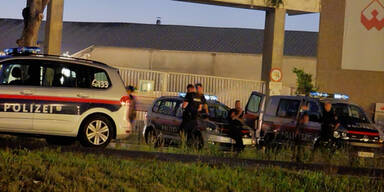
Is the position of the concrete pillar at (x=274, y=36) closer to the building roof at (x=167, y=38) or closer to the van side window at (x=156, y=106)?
the van side window at (x=156, y=106)

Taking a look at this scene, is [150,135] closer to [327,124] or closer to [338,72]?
[327,124]

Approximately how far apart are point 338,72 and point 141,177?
24.0 m

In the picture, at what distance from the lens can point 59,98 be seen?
46.8 ft

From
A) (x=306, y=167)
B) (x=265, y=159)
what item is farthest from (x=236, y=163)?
(x=265, y=159)

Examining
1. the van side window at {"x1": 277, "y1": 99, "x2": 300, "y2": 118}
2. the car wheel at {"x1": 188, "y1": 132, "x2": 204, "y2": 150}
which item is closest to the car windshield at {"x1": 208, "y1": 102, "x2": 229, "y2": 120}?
the van side window at {"x1": 277, "y1": 99, "x2": 300, "y2": 118}

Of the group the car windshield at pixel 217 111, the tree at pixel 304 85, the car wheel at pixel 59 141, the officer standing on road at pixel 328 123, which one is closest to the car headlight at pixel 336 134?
the officer standing on road at pixel 328 123

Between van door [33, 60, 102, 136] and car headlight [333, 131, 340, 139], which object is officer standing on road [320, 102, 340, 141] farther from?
van door [33, 60, 102, 136]

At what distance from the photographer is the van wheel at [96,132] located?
1448cm

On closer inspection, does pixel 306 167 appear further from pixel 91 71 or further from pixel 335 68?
pixel 335 68

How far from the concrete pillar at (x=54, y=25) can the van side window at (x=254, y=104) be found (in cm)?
781

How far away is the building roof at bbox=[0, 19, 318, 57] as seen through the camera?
50.9m

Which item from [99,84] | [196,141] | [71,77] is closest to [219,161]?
[99,84]

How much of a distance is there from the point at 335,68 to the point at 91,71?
2017 centimetres

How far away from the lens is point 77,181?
1000cm
